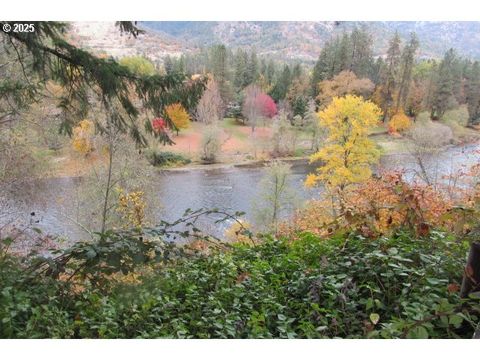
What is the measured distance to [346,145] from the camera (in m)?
7.14

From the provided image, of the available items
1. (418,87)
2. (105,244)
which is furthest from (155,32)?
(418,87)

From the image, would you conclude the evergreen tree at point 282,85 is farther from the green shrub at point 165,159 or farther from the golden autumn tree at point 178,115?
the golden autumn tree at point 178,115

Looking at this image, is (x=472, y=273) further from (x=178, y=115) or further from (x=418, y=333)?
(x=178, y=115)

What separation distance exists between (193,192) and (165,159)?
1.65 ft

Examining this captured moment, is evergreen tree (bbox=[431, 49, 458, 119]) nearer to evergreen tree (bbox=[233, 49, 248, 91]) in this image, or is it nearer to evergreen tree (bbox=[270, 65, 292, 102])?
evergreen tree (bbox=[270, 65, 292, 102])

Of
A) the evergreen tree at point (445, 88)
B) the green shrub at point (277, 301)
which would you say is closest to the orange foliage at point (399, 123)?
the evergreen tree at point (445, 88)

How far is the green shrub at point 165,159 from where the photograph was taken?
4141mm

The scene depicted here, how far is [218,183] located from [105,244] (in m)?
2.90

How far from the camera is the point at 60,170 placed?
198 inches

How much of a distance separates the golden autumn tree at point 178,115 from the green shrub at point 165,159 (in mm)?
894

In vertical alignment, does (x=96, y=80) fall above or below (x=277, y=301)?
above

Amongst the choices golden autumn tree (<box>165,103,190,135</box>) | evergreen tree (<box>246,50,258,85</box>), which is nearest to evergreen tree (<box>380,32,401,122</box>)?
evergreen tree (<box>246,50,258,85</box>)

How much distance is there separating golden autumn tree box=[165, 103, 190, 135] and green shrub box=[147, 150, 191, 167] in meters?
0.89
